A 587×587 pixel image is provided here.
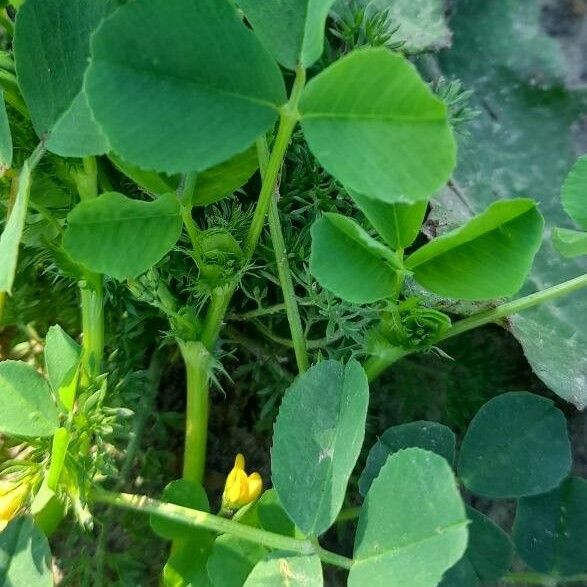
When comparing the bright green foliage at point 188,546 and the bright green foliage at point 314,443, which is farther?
the bright green foliage at point 188,546

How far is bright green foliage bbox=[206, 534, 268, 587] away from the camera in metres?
0.73

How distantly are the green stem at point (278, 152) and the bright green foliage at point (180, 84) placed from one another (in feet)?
0.03

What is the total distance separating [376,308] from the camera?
0.79 metres

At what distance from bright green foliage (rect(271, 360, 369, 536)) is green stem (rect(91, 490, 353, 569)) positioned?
0.02 metres

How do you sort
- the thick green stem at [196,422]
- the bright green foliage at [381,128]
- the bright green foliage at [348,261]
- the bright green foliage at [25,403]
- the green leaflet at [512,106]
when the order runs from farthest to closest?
1. the green leaflet at [512,106]
2. the thick green stem at [196,422]
3. the bright green foliage at [25,403]
4. the bright green foliage at [348,261]
5. the bright green foliage at [381,128]

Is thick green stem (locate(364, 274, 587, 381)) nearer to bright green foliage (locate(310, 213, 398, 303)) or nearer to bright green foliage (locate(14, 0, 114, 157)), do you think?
bright green foliage (locate(310, 213, 398, 303))

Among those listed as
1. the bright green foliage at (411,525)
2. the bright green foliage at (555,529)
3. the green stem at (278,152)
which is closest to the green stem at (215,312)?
the green stem at (278,152)

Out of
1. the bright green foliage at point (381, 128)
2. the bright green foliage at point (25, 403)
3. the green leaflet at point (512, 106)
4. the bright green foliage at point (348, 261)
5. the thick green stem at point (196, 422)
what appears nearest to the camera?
the bright green foliage at point (381, 128)

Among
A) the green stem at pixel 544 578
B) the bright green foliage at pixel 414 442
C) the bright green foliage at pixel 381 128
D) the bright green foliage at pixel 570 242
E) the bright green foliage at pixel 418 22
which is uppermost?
the bright green foliage at pixel 381 128

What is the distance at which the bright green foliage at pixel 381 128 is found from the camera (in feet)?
1.68

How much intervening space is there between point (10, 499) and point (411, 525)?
0.39 metres

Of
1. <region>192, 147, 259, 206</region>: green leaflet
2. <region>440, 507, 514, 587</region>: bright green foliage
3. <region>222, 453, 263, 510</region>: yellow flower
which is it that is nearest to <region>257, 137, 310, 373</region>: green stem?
<region>192, 147, 259, 206</region>: green leaflet

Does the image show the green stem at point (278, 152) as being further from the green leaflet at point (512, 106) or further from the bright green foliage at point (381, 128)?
the green leaflet at point (512, 106)

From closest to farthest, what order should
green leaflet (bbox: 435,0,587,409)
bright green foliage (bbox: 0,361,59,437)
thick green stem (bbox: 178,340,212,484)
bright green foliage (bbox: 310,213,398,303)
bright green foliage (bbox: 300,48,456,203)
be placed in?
1. bright green foliage (bbox: 300,48,456,203)
2. bright green foliage (bbox: 310,213,398,303)
3. bright green foliage (bbox: 0,361,59,437)
4. thick green stem (bbox: 178,340,212,484)
5. green leaflet (bbox: 435,0,587,409)
